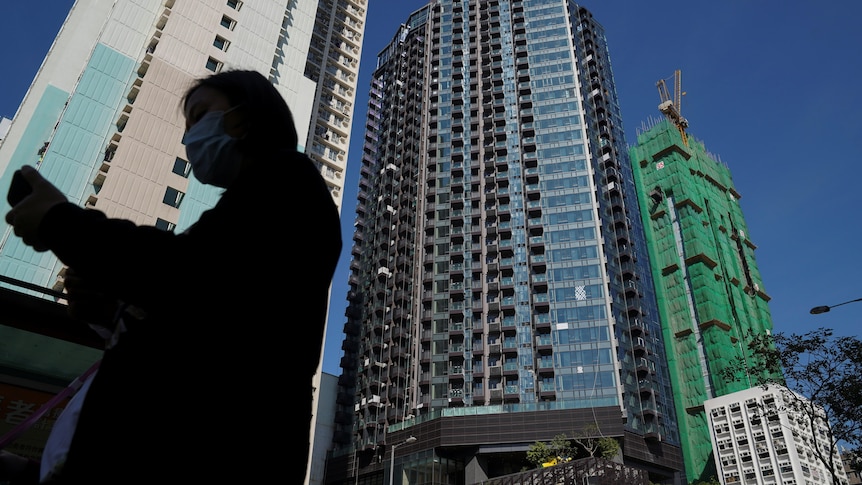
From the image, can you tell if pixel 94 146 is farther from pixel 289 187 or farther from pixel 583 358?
pixel 583 358

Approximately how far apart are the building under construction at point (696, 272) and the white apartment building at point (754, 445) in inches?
81.5

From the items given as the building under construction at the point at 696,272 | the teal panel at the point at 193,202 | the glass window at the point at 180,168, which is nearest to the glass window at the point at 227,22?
the glass window at the point at 180,168

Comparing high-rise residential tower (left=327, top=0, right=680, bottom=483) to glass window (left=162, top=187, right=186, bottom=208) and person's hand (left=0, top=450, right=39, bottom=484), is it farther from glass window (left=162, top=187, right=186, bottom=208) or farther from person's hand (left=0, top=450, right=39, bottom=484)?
person's hand (left=0, top=450, right=39, bottom=484)

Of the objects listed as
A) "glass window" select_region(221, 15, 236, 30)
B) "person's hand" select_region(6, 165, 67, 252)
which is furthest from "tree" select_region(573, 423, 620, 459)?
"person's hand" select_region(6, 165, 67, 252)

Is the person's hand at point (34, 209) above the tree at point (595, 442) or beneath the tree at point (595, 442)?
beneath

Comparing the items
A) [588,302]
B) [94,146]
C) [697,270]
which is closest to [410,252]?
[588,302]

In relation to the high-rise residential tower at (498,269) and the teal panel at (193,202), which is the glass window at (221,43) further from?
the high-rise residential tower at (498,269)

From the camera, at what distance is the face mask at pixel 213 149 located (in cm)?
199

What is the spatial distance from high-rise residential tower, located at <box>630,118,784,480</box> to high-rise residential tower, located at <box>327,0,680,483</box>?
1185 centimetres

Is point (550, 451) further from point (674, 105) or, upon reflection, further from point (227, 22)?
point (674, 105)

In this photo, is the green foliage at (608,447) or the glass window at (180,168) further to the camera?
the green foliage at (608,447)

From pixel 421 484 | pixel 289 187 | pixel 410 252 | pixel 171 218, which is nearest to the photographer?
pixel 289 187

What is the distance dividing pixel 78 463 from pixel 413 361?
66139 mm

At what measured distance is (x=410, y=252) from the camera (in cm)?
7588
